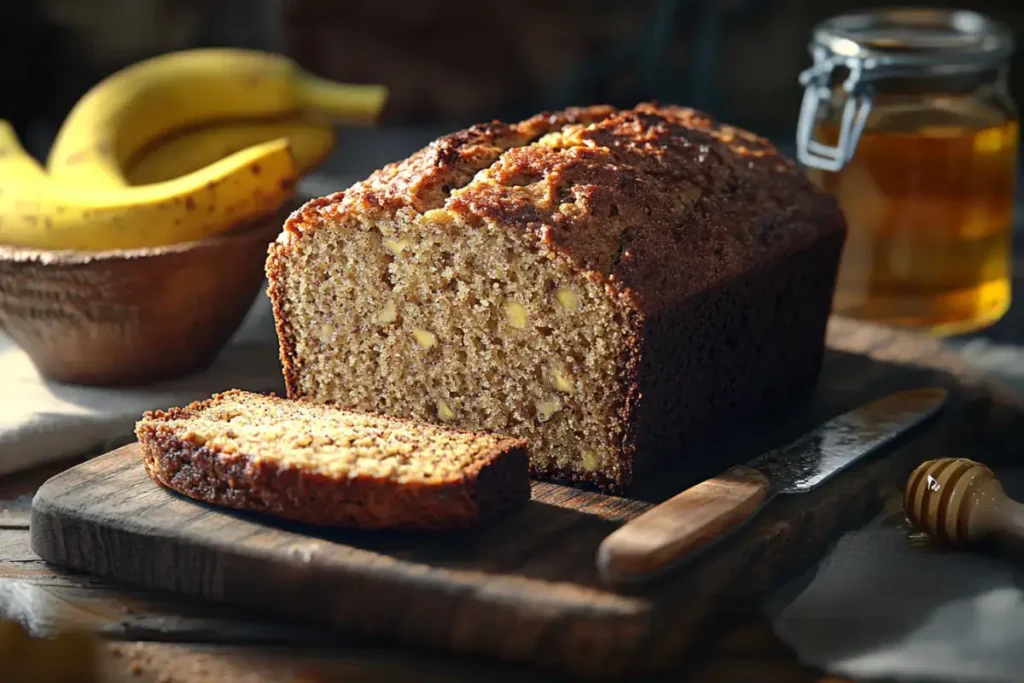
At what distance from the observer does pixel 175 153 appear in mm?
3688

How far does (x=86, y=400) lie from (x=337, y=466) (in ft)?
3.52

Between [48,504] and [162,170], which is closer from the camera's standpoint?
[48,504]

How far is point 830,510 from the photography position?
2.46m

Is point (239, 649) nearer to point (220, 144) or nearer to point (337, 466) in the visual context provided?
point (337, 466)

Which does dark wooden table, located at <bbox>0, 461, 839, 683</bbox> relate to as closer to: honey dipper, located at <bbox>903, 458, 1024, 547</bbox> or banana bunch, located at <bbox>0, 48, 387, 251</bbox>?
honey dipper, located at <bbox>903, 458, 1024, 547</bbox>

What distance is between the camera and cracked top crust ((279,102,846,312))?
248cm

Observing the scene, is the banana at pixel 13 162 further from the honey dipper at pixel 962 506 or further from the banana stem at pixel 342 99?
the honey dipper at pixel 962 506

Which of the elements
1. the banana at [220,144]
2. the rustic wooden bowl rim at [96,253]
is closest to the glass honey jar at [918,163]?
the banana at [220,144]

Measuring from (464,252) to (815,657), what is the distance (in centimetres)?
98

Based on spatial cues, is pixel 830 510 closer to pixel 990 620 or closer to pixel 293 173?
pixel 990 620

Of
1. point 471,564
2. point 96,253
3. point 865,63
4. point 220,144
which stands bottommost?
point 471,564

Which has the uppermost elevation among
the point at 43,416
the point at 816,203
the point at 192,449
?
the point at 816,203

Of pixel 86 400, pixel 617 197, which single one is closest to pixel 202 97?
pixel 86 400

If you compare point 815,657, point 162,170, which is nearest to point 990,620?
point 815,657
